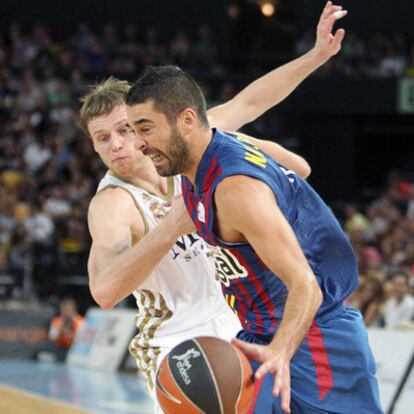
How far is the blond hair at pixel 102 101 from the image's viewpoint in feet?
16.5

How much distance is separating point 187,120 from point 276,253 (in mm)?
669

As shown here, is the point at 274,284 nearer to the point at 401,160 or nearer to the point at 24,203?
the point at 24,203

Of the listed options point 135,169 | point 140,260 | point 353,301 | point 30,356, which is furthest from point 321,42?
point 30,356

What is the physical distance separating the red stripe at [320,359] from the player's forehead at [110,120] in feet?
5.19

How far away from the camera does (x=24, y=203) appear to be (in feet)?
62.4

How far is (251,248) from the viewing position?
3.80m

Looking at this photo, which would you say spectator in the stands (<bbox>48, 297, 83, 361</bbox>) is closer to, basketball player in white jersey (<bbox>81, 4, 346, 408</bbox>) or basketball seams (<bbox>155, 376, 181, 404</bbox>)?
basketball player in white jersey (<bbox>81, 4, 346, 408</bbox>)

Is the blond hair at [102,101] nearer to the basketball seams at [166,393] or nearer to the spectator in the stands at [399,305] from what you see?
the basketball seams at [166,393]

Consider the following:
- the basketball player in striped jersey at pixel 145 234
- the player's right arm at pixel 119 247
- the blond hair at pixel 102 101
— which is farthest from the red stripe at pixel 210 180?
the blond hair at pixel 102 101

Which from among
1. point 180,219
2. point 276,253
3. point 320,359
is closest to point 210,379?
point 276,253

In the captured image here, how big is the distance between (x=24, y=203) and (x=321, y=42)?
1476cm

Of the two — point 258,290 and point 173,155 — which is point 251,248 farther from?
point 173,155

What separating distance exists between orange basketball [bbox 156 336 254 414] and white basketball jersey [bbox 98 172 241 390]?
51.7 inches

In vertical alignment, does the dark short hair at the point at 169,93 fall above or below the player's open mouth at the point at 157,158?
above
